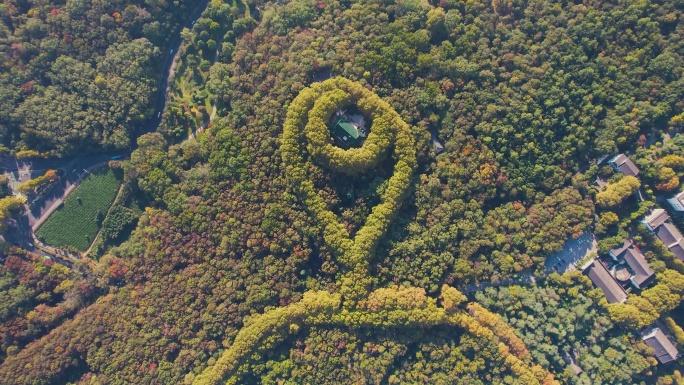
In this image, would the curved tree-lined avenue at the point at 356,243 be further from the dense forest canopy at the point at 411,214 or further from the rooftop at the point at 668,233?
the rooftop at the point at 668,233

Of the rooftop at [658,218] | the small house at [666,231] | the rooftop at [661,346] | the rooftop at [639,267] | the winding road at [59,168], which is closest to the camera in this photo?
the rooftop at [661,346]

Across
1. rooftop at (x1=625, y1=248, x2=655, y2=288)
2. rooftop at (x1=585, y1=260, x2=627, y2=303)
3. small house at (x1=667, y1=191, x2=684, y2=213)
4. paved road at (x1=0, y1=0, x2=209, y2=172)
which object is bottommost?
rooftop at (x1=585, y1=260, x2=627, y2=303)

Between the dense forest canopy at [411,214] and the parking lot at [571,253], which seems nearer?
the dense forest canopy at [411,214]

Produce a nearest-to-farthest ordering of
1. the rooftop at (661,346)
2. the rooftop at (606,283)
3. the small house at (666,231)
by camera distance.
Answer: the rooftop at (661,346)
the small house at (666,231)
the rooftop at (606,283)

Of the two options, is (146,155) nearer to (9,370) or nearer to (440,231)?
(9,370)

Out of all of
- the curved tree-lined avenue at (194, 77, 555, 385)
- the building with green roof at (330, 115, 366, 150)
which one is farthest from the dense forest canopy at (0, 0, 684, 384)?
the building with green roof at (330, 115, 366, 150)

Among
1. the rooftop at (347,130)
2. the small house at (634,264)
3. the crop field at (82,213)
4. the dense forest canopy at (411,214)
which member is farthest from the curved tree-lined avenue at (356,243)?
the crop field at (82,213)

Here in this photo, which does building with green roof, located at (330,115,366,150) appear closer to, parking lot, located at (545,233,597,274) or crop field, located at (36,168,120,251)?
parking lot, located at (545,233,597,274)
